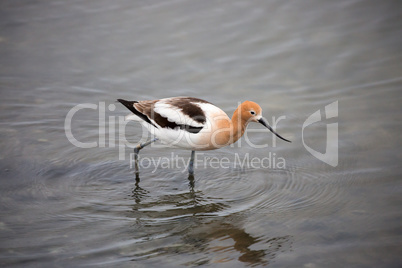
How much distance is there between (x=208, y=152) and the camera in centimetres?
720

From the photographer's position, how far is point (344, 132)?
24.1 feet

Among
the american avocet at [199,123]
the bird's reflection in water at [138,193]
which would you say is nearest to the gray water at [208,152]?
the bird's reflection in water at [138,193]

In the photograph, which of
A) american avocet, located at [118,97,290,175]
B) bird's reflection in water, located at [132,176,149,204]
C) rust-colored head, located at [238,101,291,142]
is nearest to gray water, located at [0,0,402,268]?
bird's reflection in water, located at [132,176,149,204]

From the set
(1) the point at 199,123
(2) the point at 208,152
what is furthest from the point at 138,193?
(2) the point at 208,152

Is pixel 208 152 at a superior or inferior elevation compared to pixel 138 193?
superior

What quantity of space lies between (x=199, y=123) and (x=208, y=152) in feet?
3.32

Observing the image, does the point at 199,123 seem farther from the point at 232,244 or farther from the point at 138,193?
the point at 232,244

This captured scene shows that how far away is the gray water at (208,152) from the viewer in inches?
207

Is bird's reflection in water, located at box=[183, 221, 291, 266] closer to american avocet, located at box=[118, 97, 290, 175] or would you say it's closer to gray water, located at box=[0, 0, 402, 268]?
gray water, located at box=[0, 0, 402, 268]

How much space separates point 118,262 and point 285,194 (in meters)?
2.25

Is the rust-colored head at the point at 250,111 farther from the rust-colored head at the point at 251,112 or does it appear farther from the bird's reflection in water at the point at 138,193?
the bird's reflection in water at the point at 138,193

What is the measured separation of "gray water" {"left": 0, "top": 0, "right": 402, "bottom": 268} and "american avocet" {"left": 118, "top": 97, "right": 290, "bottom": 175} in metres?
0.51

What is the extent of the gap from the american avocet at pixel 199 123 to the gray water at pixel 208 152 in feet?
1.66

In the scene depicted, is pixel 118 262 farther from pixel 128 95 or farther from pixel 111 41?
pixel 111 41
